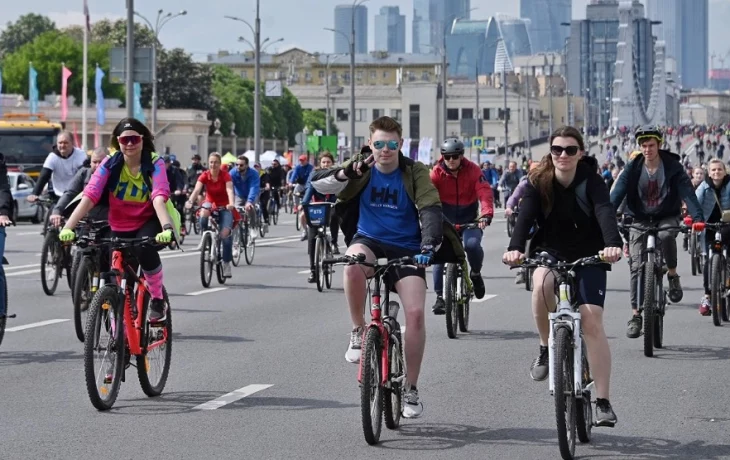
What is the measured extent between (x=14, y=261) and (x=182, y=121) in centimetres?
9074

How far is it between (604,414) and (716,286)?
6.82 meters

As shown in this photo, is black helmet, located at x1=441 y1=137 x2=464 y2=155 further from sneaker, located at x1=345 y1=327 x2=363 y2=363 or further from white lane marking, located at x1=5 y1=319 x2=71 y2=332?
sneaker, located at x1=345 y1=327 x2=363 y2=363

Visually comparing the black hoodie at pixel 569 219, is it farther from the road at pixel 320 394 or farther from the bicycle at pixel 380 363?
the road at pixel 320 394

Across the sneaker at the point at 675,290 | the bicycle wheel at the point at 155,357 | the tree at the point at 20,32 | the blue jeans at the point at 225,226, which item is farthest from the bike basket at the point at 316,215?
the tree at the point at 20,32

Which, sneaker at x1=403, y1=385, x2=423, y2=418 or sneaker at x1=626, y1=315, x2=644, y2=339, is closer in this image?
sneaker at x1=403, y1=385, x2=423, y2=418

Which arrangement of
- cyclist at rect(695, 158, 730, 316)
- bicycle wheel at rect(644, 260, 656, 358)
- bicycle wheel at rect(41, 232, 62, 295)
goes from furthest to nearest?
bicycle wheel at rect(41, 232, 62, 295)
cyclist at rect(695, 158, 730, 316)
bicycle wheel at rect(644, 260, 656, 358)

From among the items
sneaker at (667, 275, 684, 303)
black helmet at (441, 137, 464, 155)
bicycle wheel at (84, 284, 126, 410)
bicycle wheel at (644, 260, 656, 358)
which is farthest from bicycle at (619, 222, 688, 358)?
bicycle wheel at (84, 284, 126, 410)

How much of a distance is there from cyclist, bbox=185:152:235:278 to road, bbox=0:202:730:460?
2858 mm

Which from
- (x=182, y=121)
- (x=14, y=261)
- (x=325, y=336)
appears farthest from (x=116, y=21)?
(x=325, y=336)

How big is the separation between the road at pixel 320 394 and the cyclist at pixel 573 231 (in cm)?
50

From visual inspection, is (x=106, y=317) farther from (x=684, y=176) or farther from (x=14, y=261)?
Result: (x=14, y=261)

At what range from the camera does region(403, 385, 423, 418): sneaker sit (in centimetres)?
873

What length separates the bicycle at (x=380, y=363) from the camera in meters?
8.19

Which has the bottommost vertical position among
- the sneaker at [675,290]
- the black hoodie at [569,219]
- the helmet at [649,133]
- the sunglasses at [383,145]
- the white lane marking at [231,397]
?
the white lane marking at [231,397]
